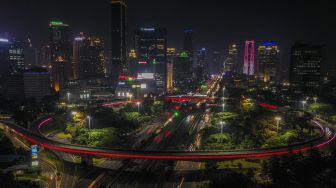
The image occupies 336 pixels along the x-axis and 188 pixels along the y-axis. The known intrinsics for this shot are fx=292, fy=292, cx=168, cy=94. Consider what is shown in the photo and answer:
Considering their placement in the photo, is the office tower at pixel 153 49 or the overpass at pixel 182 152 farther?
the office tower at pixel 153 49

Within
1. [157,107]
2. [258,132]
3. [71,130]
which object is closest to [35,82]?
[157,107]

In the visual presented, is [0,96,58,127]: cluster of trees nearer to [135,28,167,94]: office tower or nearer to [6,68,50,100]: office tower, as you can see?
[6,68,50,100]: office tower

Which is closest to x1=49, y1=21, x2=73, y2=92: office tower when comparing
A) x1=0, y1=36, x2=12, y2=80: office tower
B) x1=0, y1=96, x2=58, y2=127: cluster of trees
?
x1=0, y1=36, x2=12, y2=80: office tower

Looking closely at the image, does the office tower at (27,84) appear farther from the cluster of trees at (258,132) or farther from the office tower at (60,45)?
the cluster of trees at (258,132)

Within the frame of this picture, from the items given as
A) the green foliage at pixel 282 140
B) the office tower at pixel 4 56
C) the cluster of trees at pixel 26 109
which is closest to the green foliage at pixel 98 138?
the cluster of trees at pixel 26 109

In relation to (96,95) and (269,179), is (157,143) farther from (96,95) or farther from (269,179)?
(96,95)

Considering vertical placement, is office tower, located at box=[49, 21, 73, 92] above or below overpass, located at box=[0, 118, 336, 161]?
above
